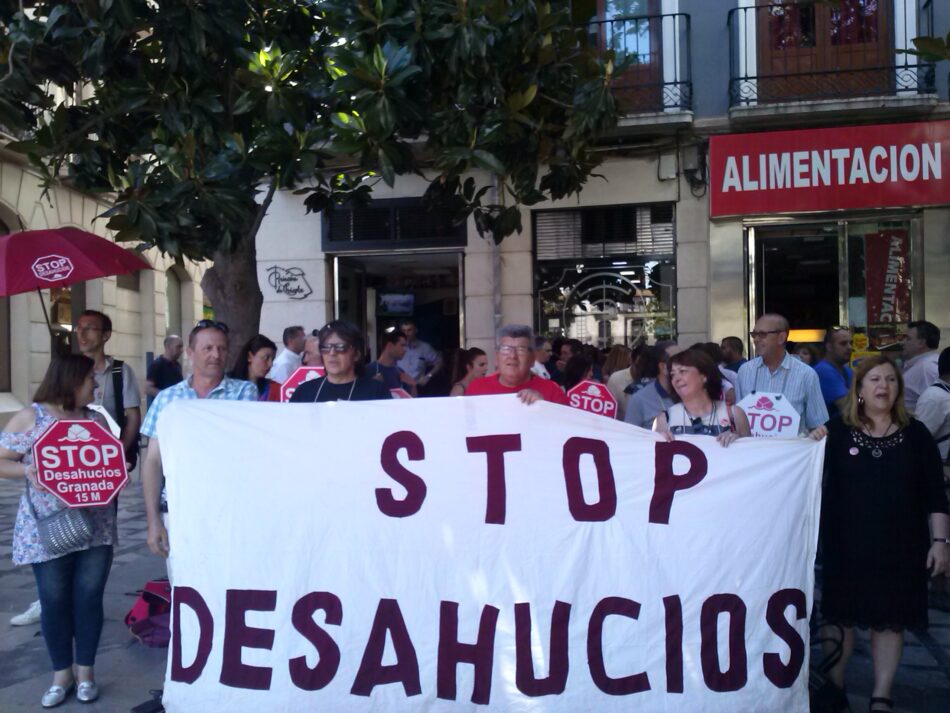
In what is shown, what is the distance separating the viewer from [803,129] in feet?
36.2

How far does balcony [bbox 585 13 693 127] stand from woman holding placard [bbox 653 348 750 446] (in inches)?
295

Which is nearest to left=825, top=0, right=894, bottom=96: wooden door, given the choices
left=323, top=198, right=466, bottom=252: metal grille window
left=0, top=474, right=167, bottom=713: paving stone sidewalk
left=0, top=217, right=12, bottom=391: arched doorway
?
left=323, top=198, right=466, bottom=252: metal grille window

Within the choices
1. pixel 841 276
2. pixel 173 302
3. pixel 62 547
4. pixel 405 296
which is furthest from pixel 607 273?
pixel 173 302

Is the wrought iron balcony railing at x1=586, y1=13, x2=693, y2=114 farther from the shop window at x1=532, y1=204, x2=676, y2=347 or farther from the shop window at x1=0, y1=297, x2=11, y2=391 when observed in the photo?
the shop window at x1=0, y1=297, x2=11, y2=391

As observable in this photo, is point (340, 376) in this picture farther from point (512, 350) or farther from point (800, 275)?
point (800, 275)

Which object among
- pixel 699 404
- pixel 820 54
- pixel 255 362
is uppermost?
pixel 820 54

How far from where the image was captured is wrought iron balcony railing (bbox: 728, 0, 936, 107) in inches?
436

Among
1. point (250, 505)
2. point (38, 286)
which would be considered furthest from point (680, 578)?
point (38, 286)

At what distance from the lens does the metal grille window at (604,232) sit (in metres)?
11.9

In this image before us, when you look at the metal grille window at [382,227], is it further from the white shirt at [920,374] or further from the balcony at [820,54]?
the white shirt at [920,374]

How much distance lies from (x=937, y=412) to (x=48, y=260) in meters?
5.75

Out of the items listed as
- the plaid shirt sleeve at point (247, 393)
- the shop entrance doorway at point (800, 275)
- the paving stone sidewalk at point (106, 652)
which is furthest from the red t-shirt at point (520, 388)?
the shop entrance doorway at point (800, 275)

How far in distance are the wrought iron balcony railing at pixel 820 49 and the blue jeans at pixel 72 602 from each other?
9.43 meters

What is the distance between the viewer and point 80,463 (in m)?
4.31
